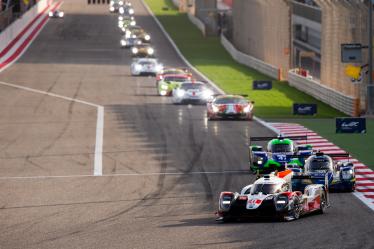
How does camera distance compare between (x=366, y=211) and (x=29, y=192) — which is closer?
(x=366, y=211)

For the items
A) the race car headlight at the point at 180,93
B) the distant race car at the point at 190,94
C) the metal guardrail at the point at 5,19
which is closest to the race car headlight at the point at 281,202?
the distant race car at the point at 190,94

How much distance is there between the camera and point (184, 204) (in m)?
31.6

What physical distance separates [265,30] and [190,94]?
2614cm

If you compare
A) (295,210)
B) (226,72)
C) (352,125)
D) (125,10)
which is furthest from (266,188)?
(125,10)

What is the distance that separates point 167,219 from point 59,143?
18.4 m

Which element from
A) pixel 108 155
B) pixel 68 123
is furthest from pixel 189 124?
pixel 108 155

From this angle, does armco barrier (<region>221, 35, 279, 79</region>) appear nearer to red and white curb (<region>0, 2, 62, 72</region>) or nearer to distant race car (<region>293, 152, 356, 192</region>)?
red and white curb (<region>0, 2, 62, 72</region>)

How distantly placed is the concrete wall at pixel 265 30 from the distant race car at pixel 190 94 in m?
16.5

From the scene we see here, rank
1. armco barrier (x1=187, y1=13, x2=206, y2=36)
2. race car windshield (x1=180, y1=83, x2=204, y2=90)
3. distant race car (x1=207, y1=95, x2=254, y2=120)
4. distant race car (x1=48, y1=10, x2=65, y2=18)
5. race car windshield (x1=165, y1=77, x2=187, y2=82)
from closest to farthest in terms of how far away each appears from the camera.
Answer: distant race car (x1=207, y1=95, x2=254, y2=120) < race car windshield (x1=180, y1=83, x2=204, y2=90) < race car windshield (x1=165, y1=77, x2=187, y2=82) < armco barrier (x1=187, y1=13, x2=206, y2=36) < distant race car (x1=48, y1=10, x2=65, y2=18)

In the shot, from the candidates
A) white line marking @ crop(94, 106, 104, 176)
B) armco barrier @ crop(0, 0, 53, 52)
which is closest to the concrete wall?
armco barrier @ crop(0, 0, 53, 52)

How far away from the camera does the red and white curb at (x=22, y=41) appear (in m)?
94.9

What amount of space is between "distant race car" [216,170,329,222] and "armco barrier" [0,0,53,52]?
73.5 metres

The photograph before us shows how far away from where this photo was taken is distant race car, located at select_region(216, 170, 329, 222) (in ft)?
92.8

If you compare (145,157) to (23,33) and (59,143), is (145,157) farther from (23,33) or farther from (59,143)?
(23,33)
